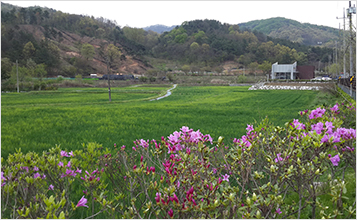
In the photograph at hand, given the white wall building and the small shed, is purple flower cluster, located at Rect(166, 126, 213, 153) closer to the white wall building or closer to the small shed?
the white wall building

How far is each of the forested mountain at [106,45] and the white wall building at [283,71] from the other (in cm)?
1346

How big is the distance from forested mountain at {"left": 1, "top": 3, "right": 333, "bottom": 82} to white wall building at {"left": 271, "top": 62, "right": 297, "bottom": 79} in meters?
13.5

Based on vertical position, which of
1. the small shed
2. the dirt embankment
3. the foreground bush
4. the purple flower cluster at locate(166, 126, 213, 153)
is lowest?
the foreground bush

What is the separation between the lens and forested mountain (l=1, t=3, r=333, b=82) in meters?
71.3

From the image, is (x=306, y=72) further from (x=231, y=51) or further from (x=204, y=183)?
(x=204, y=183)

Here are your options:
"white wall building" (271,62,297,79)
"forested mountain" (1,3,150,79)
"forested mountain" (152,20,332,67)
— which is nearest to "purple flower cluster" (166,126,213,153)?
"forested mountain" (1,3,150,79)

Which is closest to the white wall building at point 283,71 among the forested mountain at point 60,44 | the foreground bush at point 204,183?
the forested mountain at point 60,44

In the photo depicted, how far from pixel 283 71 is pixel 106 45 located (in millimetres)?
65089

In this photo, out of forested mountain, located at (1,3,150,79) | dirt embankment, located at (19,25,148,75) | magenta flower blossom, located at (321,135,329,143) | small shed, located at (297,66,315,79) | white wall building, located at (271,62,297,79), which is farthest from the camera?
dirt embankment, located at (19,25,148,75)

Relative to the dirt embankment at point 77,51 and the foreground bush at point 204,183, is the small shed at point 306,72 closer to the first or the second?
the dirt embankment at point 77,51

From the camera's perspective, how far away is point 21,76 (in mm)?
43625

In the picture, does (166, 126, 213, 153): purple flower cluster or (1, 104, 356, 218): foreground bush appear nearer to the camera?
(1, 104, 356, 218): foreground bush

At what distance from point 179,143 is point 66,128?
8.43m

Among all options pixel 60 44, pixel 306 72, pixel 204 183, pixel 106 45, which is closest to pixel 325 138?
pixel 204 183
